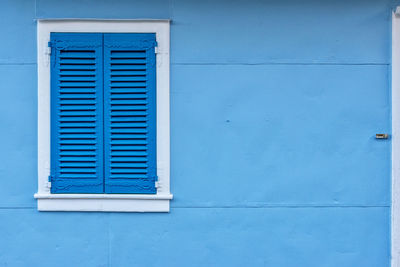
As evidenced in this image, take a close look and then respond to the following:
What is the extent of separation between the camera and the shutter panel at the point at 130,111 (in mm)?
4398

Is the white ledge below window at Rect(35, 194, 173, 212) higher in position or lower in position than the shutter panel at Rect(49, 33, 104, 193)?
lower

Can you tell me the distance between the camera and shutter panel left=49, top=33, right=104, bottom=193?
4.41m

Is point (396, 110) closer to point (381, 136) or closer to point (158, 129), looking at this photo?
point (381, 136)

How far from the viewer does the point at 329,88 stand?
4.41 meters

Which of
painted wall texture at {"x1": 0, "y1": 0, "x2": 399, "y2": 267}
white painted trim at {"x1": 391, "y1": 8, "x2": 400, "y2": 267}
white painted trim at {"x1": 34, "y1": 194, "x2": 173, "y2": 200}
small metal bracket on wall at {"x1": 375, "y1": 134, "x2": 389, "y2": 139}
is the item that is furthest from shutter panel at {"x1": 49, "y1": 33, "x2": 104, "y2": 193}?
white painted trim at {"x1": 391, "y1": 8, "x2": 400, "y2": 267}

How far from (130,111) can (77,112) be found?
456 mm

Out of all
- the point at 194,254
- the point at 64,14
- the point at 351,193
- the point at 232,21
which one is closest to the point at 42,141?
the point at 64,14

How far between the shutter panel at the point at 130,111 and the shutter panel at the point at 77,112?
0.07 m

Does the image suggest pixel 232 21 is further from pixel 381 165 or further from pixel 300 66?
pixel 381 165

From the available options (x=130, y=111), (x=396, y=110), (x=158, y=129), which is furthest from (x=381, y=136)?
(x=130, y=111)

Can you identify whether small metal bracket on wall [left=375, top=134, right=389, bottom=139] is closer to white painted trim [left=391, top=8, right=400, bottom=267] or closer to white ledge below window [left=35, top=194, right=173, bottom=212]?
white painted trim [left=391, top=8, right=400, bottom=267]

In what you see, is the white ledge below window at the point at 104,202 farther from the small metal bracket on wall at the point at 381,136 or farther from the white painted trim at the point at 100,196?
the small metal bracket on wall at the point at 381,136

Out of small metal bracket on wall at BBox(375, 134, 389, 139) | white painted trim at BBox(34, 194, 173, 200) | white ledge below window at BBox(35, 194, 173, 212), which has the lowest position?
white ledge below window at BBox(35, 194, 173, 212)

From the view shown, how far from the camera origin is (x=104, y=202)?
14.5ft
